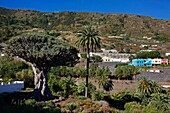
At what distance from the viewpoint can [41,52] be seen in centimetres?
3344

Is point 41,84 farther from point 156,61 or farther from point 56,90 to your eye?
point 156,61

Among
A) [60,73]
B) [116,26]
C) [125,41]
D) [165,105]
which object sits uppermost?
[116,26]

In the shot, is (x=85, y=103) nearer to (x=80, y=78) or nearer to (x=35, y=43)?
(x=35, y=43)

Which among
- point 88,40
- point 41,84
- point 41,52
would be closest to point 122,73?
point 88,40

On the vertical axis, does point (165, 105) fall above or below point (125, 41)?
below

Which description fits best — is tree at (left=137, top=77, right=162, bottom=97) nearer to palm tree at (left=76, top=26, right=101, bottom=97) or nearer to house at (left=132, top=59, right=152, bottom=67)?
palm tree at (left=76, top=26, right=101, bottom=97)

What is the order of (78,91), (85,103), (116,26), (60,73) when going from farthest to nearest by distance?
(116,26) → (60,73) → (78,91) → (85,103)

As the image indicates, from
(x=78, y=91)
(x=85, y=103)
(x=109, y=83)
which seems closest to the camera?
(x=85, y=103)

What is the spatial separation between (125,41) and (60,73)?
87.4 metres

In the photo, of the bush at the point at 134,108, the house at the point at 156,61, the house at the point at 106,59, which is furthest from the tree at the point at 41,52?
the house at the point at 106,59

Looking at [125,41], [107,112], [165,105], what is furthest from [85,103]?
[125,41]

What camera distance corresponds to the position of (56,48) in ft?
112

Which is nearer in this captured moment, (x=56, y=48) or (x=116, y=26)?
(x=56, y=48)

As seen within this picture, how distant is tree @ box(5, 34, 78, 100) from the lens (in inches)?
1336
